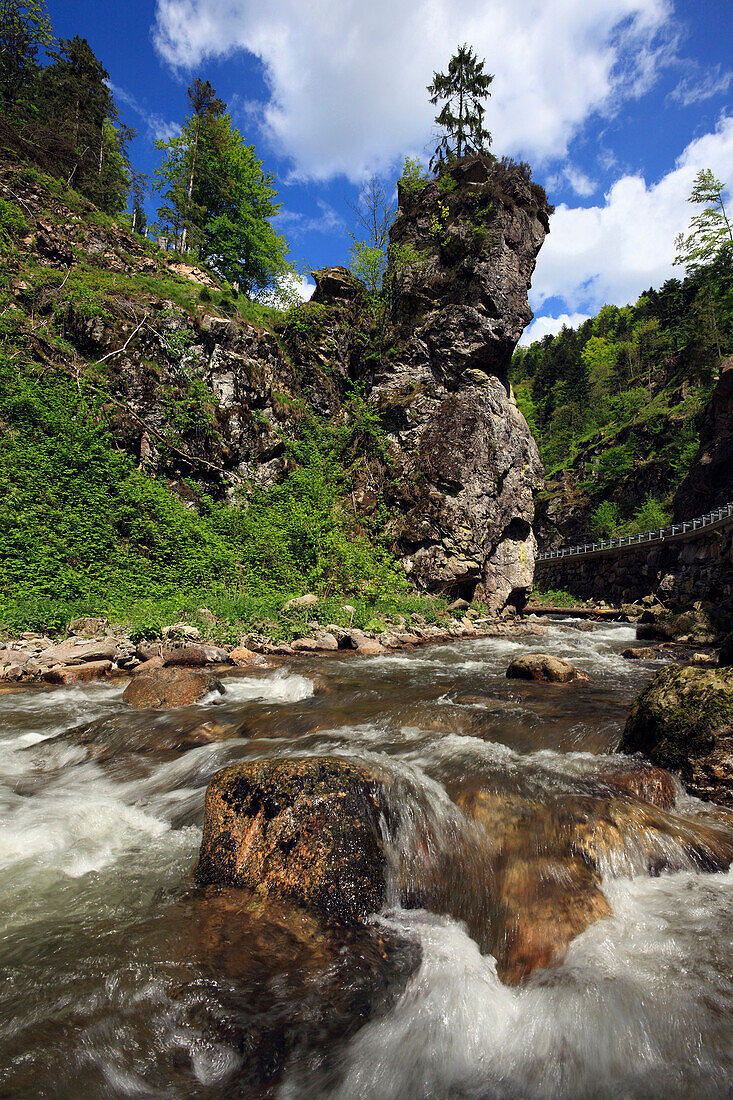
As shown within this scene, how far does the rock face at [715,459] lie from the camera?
25547mm

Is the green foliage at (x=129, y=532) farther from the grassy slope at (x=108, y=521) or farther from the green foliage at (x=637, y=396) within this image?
the green foliage at (x=637, y=396)

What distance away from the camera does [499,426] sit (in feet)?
66.9

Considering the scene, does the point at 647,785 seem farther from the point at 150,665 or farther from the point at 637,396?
the point at 637,396

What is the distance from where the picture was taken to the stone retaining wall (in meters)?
21.0

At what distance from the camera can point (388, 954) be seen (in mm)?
2447

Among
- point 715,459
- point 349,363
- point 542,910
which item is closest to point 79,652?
point 542,910

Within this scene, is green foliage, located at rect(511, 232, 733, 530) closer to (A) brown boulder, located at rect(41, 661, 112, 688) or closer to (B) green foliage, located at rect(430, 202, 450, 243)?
(B) green foliage, located at rect(430, 202, 450, 243)

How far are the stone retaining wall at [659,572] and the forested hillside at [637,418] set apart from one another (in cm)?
735

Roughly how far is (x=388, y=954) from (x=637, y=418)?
5216 centimetres

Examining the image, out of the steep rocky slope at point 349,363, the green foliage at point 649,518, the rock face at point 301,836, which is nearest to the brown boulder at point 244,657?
the rock face at point 301,836

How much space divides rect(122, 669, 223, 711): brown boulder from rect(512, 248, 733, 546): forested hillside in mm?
37017

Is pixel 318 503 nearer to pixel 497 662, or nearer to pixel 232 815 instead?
pixel 497 662

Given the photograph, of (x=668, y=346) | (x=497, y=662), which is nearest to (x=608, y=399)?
(x=668, y=346)

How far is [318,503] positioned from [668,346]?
56.7 m
